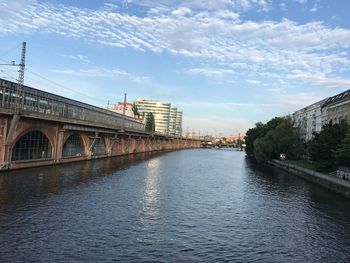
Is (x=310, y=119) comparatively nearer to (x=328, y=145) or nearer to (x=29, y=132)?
(x=328, y=145)

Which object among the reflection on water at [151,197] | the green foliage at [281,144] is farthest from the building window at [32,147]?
the green foliage at [281,144]

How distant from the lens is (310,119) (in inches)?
4712

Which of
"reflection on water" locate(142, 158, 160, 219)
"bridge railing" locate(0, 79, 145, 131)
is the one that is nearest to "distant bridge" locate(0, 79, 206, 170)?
"bridge railing" locate(0, 79, 145, 131)

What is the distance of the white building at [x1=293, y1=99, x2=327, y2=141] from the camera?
108 metres

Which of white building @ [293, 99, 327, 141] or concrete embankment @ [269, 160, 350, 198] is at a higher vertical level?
white building @ [293, 99, 327, 141]

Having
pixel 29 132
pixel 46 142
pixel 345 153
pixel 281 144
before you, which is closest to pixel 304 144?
pixel 281 144

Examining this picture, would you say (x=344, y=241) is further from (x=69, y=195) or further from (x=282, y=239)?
(x=69, y=195)

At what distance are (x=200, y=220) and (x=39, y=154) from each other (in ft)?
129

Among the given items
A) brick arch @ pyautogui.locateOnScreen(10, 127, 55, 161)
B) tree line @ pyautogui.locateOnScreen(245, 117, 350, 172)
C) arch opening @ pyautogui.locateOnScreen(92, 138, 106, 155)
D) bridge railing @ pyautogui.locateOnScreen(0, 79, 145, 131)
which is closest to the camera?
bridge railing @ pyautogui.locateOnScreen(0, 79, 145, 131)

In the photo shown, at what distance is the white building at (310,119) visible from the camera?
10831 centimetres

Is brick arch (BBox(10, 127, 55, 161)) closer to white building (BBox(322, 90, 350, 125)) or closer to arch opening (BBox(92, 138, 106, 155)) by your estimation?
arch opening (BBox(92, 138, 106, 155))

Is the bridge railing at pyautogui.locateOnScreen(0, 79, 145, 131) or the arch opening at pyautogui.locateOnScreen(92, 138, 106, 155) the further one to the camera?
the arch opening at pyautogui.locateOnScreen(92, 138, 106, 155)

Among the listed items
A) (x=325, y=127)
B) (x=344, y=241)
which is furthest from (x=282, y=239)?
(x=325, y=127)

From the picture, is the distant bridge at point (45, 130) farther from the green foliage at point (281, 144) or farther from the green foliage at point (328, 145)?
the green foliage at point (328, 145)
